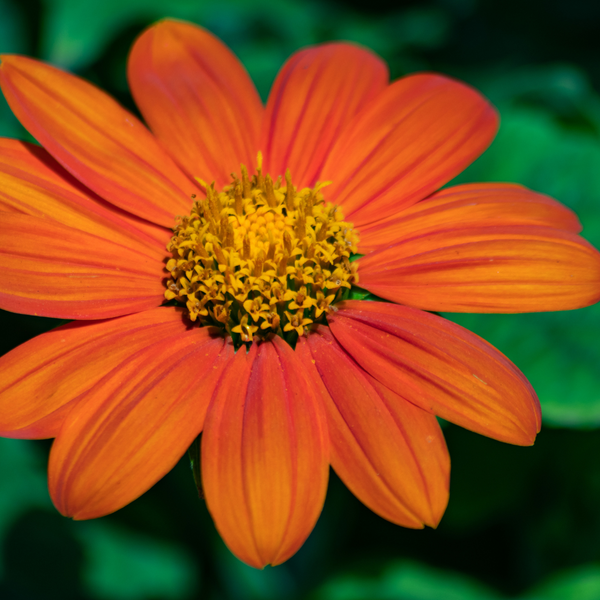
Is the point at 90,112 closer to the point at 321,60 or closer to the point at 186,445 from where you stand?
the point at 321,60

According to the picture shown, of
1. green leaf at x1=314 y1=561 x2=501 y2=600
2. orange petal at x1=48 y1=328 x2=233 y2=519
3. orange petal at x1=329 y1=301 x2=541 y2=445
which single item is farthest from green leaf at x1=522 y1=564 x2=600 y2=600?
orange petal at x1=48 y1=328 x2=233 y2=519

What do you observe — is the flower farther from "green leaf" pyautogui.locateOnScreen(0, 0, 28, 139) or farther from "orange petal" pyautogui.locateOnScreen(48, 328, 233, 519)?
"green leaf" pyautogui.locateOnScreen(0, 0, 28, 139)

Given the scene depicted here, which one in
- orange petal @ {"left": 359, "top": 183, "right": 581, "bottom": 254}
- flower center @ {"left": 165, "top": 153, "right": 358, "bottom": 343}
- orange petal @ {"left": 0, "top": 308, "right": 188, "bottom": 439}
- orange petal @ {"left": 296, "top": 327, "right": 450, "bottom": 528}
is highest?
orange petal @ {"left": 359, "top": 183, "right": 581, "bottom": 254}

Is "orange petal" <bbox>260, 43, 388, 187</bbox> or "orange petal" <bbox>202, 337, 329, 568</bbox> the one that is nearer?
"orange petal" <bbox>202, 337, 329, 568</bbox>

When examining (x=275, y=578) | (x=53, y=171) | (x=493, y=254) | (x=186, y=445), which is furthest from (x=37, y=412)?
(x=275, y=578)

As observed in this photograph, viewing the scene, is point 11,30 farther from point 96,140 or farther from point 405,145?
point 405,145

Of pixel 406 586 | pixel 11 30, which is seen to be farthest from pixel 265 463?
pixel 11 30
